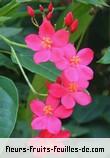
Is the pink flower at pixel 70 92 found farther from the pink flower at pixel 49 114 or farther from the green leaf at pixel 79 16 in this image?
the green leaf at pixel 79 16

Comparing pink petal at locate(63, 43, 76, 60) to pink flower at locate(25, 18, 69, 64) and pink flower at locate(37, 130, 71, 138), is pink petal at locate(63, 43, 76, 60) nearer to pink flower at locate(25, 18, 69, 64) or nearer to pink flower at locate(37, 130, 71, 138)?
pink flower at locate(25, 18, 69, 64)

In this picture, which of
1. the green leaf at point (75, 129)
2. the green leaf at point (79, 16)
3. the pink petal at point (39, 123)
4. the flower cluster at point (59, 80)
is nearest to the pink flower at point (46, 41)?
the flower cluster at point (59, 80)

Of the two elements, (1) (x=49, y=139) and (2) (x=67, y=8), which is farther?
(2) (x=67, y=8)

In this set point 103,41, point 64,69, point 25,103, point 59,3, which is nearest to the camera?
point 64,69

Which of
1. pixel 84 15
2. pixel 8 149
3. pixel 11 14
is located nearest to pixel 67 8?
pixel 84 15

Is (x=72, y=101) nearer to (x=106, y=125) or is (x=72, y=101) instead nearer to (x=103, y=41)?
(x=106, y=125)

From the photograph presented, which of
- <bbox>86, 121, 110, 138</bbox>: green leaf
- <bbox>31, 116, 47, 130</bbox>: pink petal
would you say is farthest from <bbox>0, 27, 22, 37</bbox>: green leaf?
<bbox>86, 121, 110, 138</bbox>: green leaf
